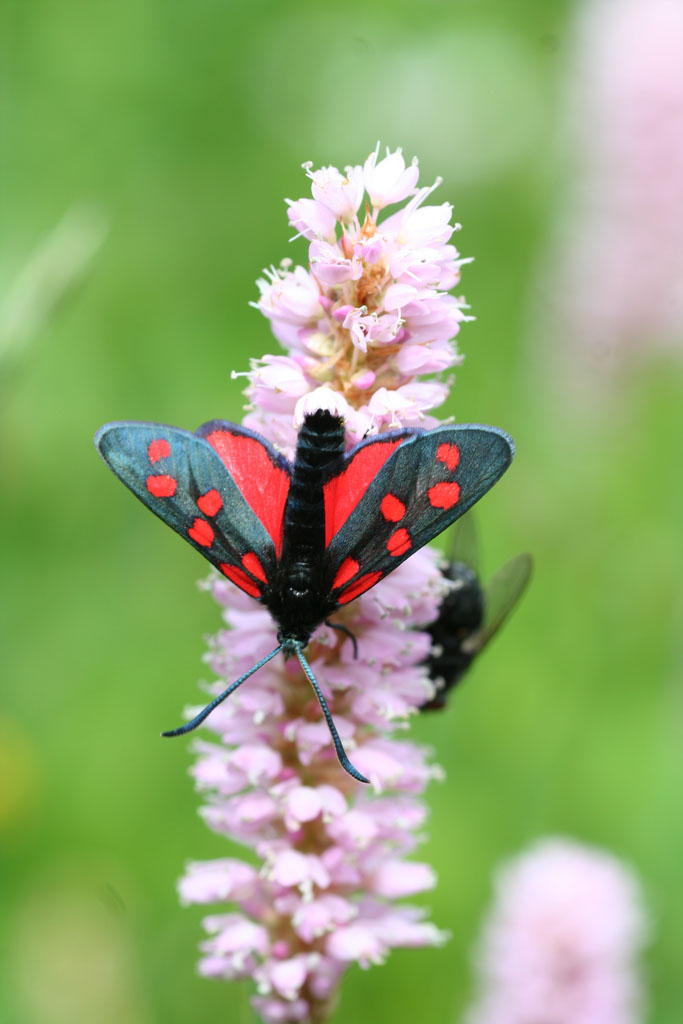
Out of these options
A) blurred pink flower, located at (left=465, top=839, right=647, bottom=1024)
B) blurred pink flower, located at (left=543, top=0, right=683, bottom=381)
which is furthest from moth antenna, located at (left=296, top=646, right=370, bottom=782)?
blurred pink flower, located at (left=543, top=0, right=683, bottom=381)

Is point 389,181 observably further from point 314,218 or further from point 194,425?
point 194,425

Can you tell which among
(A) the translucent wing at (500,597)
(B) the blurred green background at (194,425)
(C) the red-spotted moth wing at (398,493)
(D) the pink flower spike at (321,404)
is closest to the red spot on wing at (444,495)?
(C) the red-spotted moth wing at (398,493)

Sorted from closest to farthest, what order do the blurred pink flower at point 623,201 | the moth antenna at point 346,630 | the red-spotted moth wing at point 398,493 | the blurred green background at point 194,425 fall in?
the red-spotted moth wing at point 398,493 < the moth antenna at point 346,630 < the blurred green background at point 194,425 < the blurred pink flower at point 623,201

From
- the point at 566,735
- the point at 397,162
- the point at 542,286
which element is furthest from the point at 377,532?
the point at 542,286

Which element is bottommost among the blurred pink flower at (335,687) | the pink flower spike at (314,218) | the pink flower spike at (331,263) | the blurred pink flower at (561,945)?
the blurred pink flower at (561,945)

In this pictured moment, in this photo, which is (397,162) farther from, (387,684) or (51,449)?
(51,449)

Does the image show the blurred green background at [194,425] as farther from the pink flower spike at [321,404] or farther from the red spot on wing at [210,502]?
the pink flower spike at [321,404]

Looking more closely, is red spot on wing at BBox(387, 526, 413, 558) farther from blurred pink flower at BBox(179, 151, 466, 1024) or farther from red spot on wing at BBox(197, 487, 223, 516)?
red spot on wing at BBox(197, 487, 223, 516)

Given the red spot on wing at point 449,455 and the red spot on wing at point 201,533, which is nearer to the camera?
the red spot on wing at point 449,455
